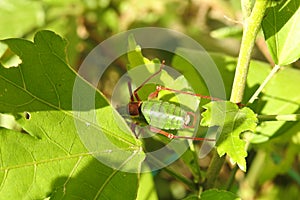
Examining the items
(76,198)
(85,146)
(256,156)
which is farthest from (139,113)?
(256,156)

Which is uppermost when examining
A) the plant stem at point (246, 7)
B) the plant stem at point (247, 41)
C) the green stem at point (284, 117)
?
the plant stem at point (246, 7)

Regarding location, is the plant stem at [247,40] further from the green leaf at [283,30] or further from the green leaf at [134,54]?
the green leaf at [134,54]

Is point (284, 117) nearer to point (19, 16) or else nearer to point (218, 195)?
point (218, 195)

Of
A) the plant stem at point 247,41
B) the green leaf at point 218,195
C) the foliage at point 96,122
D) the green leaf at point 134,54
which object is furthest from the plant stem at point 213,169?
the green leaf at point 134,54

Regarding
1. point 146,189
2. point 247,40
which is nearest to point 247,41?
point 247,40

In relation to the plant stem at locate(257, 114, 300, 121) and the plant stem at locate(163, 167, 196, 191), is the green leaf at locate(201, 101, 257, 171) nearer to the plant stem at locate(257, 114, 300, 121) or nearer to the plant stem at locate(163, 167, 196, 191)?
the plant stem at locate(257, 114, 300, 121)

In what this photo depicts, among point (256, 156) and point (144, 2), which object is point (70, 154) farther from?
point (144, 2)
